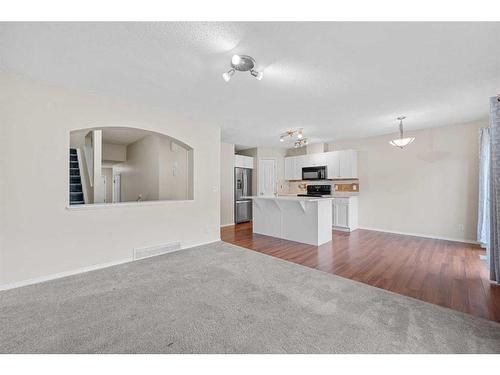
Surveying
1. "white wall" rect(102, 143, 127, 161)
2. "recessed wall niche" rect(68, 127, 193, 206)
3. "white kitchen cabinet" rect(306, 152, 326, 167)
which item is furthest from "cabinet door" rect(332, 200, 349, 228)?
"white wall" rect(102, 143, 127, 161)

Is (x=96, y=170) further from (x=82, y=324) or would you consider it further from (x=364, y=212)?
(x=364, y=212)

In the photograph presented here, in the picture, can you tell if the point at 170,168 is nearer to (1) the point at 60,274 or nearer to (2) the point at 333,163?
(1) the point at 60,274

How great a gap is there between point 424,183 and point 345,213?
1.80 m

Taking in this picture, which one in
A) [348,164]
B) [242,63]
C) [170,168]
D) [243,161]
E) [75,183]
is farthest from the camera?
[243,161]

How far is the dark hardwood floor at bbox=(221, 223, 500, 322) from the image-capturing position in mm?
2219

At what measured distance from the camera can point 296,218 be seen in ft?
14.6

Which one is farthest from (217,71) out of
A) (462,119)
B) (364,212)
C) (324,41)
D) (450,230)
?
(450,230)

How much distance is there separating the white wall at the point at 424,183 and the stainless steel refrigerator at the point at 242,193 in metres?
3.32

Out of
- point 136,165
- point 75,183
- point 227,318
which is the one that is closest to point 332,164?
point 227,318

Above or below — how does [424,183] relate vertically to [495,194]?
above

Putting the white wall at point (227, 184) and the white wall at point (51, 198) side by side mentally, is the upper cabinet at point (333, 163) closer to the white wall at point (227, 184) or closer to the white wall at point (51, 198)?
the white wall at point (227, 184)

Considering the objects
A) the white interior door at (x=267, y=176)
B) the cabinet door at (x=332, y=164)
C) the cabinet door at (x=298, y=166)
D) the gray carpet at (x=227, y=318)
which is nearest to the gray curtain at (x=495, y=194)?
the gray carpet at (x=227, y=318)

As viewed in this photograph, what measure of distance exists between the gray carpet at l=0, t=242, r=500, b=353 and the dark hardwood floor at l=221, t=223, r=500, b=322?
0.30m
